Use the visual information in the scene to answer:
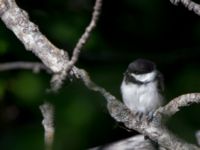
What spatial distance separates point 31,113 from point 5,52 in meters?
0.40

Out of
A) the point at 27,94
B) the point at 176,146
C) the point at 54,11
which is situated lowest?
the point at 176,146

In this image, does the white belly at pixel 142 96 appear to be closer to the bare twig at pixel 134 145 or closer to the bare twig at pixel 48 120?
the bare twig at pixel 134 145

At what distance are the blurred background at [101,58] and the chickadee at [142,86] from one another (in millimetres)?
99

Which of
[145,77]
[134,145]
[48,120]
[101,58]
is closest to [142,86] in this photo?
[145,77]

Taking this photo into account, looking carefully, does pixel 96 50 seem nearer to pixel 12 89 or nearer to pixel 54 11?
pixel 54 11

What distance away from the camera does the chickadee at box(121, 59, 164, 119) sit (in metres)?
4.86

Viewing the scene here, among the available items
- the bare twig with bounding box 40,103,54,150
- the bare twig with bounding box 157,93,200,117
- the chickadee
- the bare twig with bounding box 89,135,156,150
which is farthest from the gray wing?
the bare twig with bounding box 40,103,54,150

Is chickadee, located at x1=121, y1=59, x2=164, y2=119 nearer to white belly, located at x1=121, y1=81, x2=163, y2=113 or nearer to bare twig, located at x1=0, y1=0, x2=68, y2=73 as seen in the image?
white belly, located at x1=121, y1=81, x2=163, y2=113

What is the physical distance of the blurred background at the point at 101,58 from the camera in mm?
4391

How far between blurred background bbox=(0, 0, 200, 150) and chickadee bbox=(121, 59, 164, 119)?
0.10 m

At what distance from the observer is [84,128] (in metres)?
4.58

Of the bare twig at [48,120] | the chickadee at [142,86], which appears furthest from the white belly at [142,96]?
the bare twig at [48,120]

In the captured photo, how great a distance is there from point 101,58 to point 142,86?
1.41 feet

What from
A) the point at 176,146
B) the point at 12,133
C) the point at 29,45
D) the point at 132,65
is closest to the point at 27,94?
the point at 12,133
